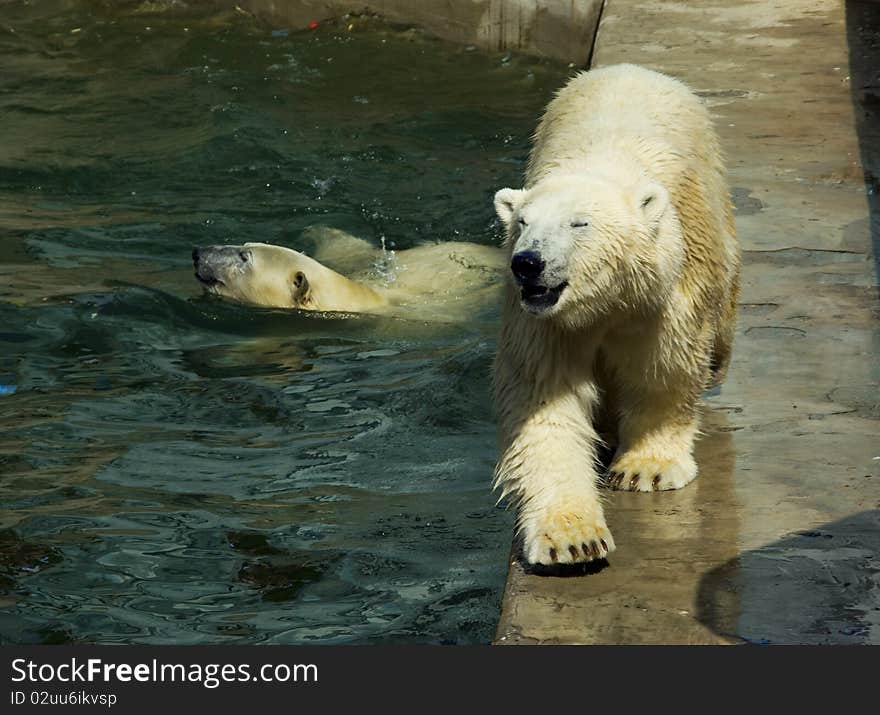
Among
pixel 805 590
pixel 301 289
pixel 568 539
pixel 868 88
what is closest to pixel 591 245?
pixel 568 539

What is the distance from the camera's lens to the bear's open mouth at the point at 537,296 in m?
3.53

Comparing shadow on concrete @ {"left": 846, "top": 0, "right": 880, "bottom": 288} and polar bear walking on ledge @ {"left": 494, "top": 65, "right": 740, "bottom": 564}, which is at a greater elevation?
polar bear walking on ledge @ {"left": 494, "top": 65, "right": 740, "bottom": 564}

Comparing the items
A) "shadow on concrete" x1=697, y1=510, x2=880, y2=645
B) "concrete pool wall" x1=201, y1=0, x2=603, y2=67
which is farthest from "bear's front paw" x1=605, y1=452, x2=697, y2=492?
"concrete pool wall" x1=201, y1=0, x2=603, y2=67

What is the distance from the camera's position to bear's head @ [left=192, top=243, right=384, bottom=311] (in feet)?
22.2

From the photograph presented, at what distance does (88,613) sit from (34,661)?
3.05 feet

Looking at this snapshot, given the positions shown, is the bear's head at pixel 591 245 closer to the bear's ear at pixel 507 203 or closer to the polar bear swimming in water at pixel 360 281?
the bear's ear at pixel 507 203

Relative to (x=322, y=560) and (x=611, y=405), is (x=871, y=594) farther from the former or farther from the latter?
(x=322, y=560)

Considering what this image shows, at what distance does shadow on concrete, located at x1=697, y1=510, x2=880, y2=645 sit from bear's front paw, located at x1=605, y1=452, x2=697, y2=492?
44 cm

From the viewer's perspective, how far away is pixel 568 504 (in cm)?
358

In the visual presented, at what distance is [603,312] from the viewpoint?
368cm

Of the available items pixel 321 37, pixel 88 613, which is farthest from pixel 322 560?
pixel 321 37

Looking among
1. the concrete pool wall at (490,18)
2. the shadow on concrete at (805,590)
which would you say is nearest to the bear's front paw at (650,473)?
the shadow on concrete at (805,590)

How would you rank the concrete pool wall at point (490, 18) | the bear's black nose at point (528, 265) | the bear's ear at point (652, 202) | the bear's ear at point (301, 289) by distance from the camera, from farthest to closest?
1. the concrete pool wall at point (490, 18)
2. the bear's ear at point (301, 289)
3. the bear's ear at point (652, 202)
4. the bear's black nose at point (528, 265)

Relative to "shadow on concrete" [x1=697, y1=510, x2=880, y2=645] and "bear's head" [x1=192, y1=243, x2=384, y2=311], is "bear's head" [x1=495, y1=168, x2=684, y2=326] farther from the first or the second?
"bear's head" [x1=192, y1=243, x2=384, y2=311]
